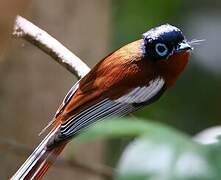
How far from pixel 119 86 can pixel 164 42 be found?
0.36 meters

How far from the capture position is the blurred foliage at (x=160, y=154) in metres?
0.66

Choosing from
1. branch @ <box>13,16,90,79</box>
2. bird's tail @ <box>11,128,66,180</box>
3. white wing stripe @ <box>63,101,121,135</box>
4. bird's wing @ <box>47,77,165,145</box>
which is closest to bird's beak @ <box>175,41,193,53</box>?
bird's wing @ <box>47,77,165,145</box>

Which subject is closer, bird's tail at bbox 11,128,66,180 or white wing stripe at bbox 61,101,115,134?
bird's tail at bbox 11,128,66,180

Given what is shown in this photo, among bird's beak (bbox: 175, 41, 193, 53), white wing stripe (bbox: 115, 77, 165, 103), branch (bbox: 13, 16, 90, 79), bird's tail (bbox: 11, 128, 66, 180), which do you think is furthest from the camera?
bird's beak (bbox: 175, 41, 193, 53)

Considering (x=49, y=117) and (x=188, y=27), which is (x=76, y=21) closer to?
(x=49, y=117)

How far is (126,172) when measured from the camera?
25.6 inches

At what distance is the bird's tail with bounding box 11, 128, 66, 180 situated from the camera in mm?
2135

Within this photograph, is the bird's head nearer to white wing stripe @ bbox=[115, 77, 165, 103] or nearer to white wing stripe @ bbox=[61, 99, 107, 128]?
white wing stripe @ bbox=[115, 77, 165, 103]

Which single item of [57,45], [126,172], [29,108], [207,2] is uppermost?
[207,2]

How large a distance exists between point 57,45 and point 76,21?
0.95 metres

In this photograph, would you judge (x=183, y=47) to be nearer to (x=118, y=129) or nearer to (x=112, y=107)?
(x=112, y=107)

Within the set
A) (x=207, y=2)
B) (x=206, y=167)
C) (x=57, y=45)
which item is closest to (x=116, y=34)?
(x=207, y=2)

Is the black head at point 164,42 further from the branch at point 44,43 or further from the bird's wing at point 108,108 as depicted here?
the branch at point 44,43

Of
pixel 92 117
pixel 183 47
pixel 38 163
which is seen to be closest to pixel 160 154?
pixel 38 163
